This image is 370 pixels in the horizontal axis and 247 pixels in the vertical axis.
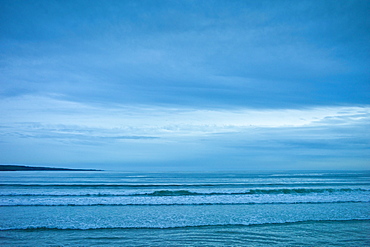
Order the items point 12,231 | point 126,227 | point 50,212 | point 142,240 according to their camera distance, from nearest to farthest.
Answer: point 142,240
point 12,231
point 126,227
point 50,212

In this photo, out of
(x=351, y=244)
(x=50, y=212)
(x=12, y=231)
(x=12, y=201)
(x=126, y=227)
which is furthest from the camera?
(x=12, y=201)

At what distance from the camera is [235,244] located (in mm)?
9648

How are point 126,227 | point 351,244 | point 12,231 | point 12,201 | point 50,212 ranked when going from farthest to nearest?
point 12,201, point 50,212, point 126,227, point 12,231, point 351,244

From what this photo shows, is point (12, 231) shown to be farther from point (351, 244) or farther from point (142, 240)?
point (351, 244)

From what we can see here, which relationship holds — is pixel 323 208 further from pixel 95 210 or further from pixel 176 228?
pixel 95 210

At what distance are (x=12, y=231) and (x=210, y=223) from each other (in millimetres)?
8589

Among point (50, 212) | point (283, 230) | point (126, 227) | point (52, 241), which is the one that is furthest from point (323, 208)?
point (50, 212)

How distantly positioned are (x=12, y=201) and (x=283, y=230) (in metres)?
18.2

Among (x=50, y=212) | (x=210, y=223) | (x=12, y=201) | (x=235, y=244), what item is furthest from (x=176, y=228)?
(x=12, y=201)

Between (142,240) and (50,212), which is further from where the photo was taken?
(50,212)

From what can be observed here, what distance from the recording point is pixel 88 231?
38.3 feet

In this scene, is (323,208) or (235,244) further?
(323,208)

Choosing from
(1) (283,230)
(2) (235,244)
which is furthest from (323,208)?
(2) (235,244)

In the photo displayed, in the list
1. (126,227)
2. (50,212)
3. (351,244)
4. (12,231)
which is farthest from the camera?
(50,212)
